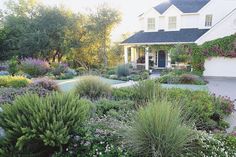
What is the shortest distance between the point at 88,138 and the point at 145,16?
22190 mm

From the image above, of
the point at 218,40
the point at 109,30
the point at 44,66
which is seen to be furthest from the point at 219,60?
the point at 44,66

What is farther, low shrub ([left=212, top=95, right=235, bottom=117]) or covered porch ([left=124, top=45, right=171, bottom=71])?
covered porch ([left=124, top=45, right=171, bottom=71])

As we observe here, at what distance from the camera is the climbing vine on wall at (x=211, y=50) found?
18.5m

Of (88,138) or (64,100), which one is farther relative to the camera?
(64,100)

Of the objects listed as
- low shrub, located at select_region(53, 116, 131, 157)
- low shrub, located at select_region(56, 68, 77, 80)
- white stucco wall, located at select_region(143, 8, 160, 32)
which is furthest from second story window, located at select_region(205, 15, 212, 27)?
low shrub, located at select_region(53, 116, 131, 157)

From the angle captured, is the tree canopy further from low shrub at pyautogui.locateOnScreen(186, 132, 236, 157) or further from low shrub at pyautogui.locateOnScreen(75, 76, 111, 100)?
low shrub at pyautogui.locateOnScreen(186, 132, 236, 157)

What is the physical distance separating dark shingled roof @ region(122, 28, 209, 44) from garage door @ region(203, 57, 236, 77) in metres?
2.60

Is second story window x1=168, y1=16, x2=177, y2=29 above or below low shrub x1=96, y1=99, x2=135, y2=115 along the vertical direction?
above

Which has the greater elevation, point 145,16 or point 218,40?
point 145,16

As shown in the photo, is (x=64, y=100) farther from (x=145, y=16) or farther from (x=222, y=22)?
(x=145, y=16)

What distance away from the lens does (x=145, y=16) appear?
2503 centimetres

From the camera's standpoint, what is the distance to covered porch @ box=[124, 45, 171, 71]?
23.5 meters

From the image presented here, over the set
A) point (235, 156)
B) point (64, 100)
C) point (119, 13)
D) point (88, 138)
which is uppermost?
point (119, 13)

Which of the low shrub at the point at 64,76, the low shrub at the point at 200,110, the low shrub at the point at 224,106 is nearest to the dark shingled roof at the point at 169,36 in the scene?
the low shrub at the point at 64,76
